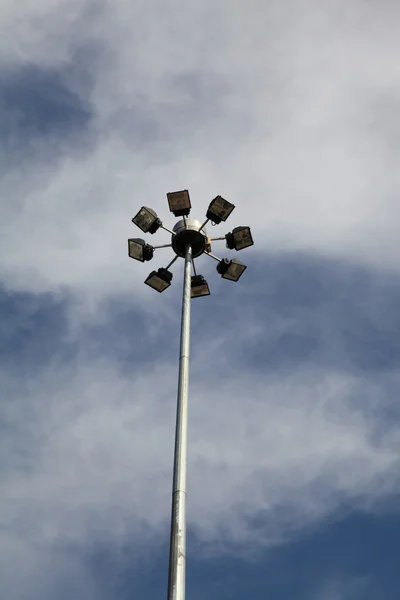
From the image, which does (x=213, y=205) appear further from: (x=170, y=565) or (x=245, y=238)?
(x=170, y=565)

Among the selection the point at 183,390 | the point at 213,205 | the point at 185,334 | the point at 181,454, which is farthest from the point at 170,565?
the point at 213,205

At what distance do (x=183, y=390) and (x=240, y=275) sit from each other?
4.13 m

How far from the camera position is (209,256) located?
1417cm

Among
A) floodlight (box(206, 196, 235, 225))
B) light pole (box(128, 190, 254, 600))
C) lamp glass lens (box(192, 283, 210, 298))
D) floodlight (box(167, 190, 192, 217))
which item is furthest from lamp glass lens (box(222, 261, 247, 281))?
floodlight (box(167, 190, 192, 217))

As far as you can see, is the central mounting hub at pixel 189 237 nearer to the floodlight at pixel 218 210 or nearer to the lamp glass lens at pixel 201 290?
the floodlight at pixel 218 210

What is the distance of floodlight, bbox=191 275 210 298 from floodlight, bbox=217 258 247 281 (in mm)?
533

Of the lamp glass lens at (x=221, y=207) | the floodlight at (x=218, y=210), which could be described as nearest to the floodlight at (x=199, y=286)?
the floodlight at (x=218, y=210)

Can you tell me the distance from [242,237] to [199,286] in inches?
51.0

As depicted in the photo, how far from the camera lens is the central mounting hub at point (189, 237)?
1357cm

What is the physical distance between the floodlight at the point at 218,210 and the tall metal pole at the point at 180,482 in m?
2.18

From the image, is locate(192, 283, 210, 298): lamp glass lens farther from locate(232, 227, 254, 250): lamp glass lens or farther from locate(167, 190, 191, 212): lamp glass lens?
locate(167, 190, 191, 212): lamp glass lens

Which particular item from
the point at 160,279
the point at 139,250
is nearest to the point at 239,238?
the point at 160,279

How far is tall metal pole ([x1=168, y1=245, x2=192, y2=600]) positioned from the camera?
847cm

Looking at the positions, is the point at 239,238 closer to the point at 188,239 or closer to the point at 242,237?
the point at 242,237
